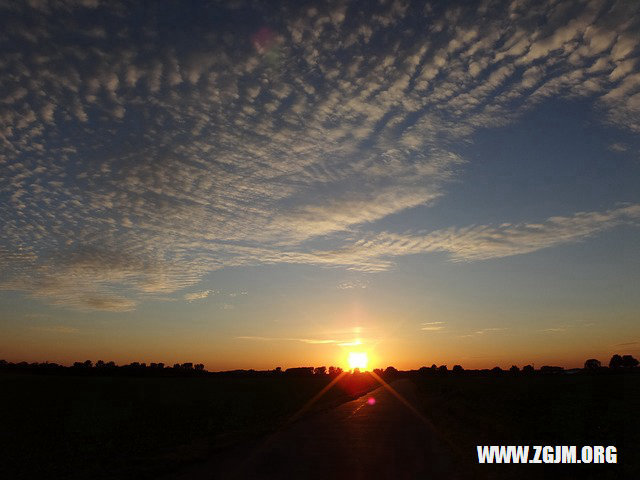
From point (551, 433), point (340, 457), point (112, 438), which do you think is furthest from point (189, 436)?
point (551, 433)

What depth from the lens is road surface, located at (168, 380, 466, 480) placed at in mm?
13684

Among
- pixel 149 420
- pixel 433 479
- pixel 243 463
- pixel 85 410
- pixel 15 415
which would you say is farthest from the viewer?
pixel 85 410

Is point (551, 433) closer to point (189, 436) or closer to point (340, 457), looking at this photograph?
point (340, 457)

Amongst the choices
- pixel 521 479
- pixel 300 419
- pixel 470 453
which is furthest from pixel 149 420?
pixel 521 479

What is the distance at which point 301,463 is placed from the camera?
1531 cm

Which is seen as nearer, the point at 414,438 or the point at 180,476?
the point at 180,476

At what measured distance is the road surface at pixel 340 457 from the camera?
13684 mm

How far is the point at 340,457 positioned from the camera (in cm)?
1633

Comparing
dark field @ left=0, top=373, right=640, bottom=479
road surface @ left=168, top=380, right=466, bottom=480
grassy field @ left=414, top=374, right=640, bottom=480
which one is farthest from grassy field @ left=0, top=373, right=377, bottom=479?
grassy field @ left=414, top=374, right=640, bottom=480

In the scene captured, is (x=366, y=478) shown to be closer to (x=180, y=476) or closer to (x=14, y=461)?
(x=180, y=476)

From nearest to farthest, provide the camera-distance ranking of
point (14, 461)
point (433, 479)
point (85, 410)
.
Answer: point (433, 479) → point (14, 461) → point (85, 410)

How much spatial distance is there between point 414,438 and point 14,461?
47.9 feet

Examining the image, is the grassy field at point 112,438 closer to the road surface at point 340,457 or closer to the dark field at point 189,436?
the dark field at point 189,436

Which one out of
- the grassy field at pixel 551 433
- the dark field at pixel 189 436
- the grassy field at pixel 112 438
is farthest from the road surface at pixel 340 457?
the grassy field at pixel 112 438
